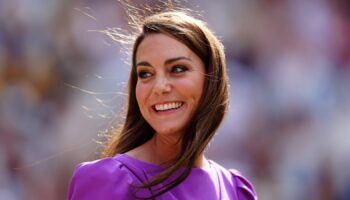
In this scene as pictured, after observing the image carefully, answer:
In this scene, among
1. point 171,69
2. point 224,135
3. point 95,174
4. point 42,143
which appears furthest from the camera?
point 224,135

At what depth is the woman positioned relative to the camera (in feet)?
5.21

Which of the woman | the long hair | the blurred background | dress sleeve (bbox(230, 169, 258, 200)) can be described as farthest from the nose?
the blurred background

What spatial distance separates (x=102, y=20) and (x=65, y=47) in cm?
19

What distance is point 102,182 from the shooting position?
61.0 inches

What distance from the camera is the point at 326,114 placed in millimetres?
3229

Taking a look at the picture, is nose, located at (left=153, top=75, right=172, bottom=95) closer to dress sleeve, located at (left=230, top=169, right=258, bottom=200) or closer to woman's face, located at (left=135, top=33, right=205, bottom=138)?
woman's face, located at (left=135, top=33, right=205, bottom=138)

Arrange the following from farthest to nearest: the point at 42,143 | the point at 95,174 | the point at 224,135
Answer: the point at 224,135 → the point at 42,143 → the point at 95,174

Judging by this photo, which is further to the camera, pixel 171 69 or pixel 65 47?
pixel 65 47

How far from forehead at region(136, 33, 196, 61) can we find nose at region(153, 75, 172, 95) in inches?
2.1

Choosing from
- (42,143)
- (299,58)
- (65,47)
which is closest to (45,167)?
(42,143)

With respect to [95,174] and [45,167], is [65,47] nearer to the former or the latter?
[45,167]

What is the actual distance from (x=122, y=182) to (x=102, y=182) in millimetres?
45

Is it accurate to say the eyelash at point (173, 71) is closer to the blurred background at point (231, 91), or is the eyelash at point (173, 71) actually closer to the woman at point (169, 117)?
the woman at point (169, 117)

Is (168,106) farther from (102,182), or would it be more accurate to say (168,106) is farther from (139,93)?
(102,182)
